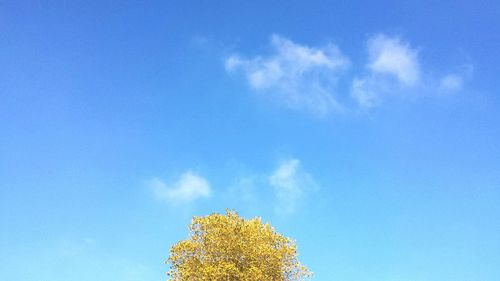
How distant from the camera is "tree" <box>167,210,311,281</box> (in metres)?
44.0

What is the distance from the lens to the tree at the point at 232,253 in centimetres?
4400

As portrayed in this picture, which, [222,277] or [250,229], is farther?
[250,229]

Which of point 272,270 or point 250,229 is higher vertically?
point 250,229

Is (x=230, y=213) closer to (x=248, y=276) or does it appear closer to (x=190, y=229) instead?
(x=190, y=229)

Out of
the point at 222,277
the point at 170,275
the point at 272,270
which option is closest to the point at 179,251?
the point at 170,275

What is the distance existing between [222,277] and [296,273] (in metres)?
7.81

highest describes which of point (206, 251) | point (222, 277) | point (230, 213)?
point (230, 213)

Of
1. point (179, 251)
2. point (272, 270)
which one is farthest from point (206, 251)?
point (272, 270)

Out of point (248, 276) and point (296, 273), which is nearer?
point (248, 276)

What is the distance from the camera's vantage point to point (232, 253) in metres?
45.8

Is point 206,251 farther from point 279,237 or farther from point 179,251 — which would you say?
point 279,237

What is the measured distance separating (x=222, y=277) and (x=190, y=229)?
6.64 m

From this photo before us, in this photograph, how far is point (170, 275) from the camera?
1818 inches

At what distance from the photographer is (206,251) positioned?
46344 mm
